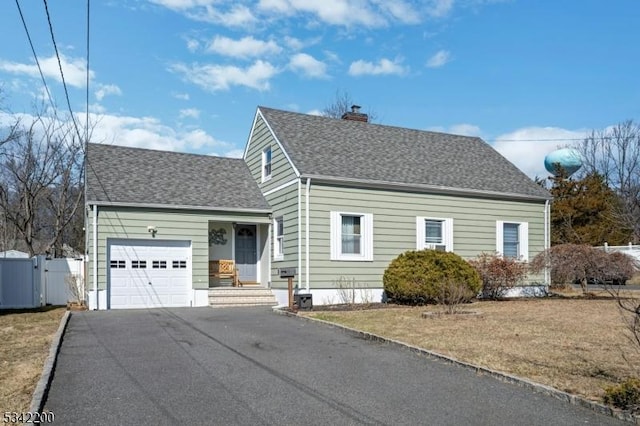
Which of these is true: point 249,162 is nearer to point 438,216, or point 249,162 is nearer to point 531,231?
point 438,216

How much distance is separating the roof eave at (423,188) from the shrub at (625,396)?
500 inches

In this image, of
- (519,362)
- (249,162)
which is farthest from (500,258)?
(519,362)

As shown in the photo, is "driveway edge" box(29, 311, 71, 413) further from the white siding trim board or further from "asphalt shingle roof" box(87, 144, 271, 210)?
the white siding trim board

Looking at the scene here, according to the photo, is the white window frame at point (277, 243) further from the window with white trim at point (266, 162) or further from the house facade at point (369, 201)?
the window with white trim at point (266, 162)

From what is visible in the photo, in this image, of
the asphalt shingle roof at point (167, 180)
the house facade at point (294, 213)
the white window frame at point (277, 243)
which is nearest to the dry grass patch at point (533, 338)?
the house facade at point (294, 213)

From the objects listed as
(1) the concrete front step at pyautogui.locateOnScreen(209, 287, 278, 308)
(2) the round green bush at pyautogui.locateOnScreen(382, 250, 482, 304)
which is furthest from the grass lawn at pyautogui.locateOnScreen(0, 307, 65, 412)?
(2) the round green bush at pyautogui.locateOnScreen(382, 250, 482, 304)

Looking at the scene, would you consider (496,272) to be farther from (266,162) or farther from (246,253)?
(266,162)

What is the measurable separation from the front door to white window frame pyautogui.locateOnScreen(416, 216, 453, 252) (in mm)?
5860

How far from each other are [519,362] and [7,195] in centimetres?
3019

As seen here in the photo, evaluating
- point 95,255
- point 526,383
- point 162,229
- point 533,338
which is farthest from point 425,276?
point 526,383

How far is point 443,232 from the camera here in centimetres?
2055

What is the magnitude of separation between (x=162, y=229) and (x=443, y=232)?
9.54 m

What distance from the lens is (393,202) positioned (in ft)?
64.3

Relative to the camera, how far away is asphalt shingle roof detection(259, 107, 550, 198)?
19.4 m
